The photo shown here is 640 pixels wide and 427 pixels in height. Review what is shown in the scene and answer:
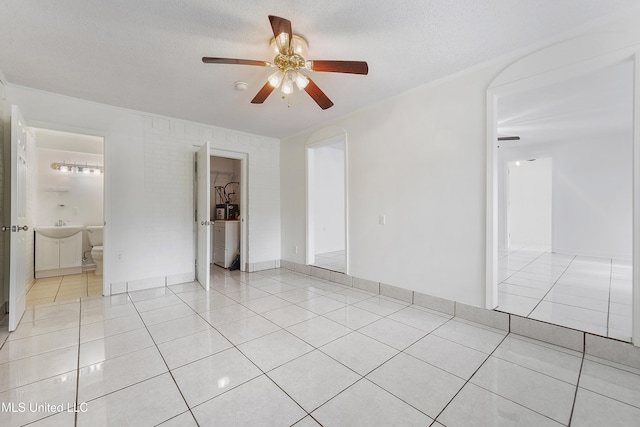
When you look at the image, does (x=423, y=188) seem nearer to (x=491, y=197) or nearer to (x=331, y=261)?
(x=491, y=197)

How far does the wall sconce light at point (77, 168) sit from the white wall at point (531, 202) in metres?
10.5

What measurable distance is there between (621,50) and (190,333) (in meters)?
4.17

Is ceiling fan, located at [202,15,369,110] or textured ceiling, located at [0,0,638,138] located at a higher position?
textured ceiling, located at [0,0,638,138]

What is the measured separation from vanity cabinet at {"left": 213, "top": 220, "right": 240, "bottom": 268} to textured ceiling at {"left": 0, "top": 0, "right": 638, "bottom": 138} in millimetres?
2744

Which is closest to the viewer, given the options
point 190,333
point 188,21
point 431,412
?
point 431,412

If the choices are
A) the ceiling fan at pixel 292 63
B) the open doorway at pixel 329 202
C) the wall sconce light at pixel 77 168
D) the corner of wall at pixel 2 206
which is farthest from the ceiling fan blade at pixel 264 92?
the wall sconce light at pixel 77 168

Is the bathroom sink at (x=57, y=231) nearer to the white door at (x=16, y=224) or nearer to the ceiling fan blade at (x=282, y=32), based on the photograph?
the white door at (x=16, y=224)

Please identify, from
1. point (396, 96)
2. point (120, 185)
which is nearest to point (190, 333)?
point (120, 185)

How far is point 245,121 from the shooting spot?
4.17m

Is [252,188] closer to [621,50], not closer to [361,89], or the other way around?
[361,89]

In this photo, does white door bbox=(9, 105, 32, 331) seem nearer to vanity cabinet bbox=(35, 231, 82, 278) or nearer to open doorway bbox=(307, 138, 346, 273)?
vanity cabinet bbox=(35, 231, 82, 278)

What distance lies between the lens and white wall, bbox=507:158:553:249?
7.65m

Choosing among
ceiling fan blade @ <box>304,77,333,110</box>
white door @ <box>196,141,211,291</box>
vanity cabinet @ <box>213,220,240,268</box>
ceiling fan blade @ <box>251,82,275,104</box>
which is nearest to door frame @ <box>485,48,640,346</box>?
ceiling fan blade @ <box>304,77,333,110</box>

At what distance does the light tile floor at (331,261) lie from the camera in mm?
4493
